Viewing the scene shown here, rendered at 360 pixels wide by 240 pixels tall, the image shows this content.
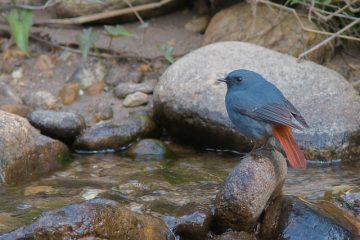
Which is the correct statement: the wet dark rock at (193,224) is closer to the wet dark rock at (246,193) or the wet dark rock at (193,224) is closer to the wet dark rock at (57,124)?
the wet dark rock at (246,193)

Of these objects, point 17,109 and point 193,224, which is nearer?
point 193,224

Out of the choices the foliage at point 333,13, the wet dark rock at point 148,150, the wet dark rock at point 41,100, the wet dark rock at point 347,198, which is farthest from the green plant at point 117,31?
the wet dark rock at point 347,198

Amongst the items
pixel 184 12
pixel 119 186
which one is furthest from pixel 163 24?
pixel 119 186

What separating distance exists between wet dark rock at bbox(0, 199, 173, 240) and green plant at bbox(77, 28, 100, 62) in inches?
142

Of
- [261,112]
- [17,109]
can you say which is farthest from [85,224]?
[17,109]

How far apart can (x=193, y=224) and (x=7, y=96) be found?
332 centimetres

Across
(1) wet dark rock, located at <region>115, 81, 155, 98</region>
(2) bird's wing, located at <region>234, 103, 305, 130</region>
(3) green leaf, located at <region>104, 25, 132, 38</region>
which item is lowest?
(1) wet dark rock, located at <region>115, 81, 155, 98</region>

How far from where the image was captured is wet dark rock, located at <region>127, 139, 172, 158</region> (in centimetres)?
738

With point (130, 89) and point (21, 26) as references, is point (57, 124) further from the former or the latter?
point (21, 26)

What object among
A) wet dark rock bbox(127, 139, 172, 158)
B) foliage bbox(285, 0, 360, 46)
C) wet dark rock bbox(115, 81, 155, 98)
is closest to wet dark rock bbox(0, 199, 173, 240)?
wet dark rock bbox(127, 139, 172, 158)

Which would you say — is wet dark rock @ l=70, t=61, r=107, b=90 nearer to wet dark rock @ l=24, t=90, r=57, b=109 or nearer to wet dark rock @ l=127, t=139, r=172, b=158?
wet dark rock @ l=24, t=90, r=57, b=109

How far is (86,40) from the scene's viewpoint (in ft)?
27.5

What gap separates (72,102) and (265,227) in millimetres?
3291

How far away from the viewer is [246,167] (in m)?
5.32
